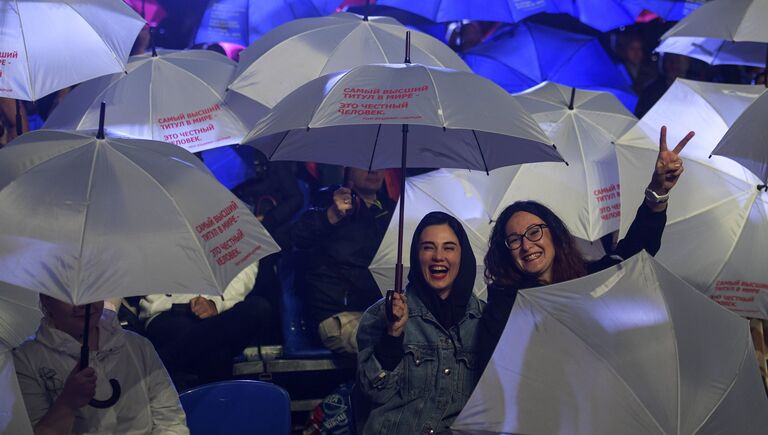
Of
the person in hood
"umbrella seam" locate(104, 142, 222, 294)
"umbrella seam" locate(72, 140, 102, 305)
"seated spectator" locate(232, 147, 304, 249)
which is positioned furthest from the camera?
"seated spectator" locate(232, 147, 304, 249)

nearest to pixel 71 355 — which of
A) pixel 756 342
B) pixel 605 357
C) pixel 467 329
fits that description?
pixel 467 329

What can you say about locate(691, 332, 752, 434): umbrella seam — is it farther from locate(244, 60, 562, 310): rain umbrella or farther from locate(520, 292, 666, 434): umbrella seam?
locate(244, 60, 562, 310): rain umbrella

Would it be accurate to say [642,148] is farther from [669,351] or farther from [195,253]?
[195,253]

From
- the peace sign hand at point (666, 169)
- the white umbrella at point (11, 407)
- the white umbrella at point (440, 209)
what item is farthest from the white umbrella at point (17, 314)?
the peace sign hand at point (666, 169)

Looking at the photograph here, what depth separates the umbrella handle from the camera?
13.5ft

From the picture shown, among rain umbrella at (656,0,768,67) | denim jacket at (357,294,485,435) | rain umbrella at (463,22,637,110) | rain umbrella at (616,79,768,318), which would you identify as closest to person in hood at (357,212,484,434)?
denim jacket at (357,294,485,435)

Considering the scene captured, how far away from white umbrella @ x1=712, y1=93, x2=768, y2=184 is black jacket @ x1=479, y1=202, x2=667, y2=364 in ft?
1.30

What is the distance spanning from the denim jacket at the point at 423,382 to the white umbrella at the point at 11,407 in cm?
146

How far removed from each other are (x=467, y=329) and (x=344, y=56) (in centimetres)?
208

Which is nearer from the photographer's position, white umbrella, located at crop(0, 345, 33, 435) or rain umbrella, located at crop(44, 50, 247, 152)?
white umbrella, located at crop(0, 345, 33, 435)


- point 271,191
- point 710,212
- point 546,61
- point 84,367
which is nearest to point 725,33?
point 710,212

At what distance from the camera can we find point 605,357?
3410mm

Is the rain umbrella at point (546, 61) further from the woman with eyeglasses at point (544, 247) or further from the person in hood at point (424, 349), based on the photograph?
the person in hood at point (424, 349)

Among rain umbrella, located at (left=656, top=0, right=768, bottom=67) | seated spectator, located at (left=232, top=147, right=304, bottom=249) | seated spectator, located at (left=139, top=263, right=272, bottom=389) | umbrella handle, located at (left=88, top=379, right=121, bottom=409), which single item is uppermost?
rain umbrella, located at (left=656, top=0, right=768, bottom=67)
